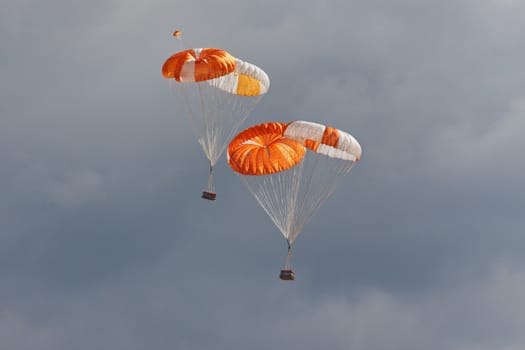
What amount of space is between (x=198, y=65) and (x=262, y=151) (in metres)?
6.19

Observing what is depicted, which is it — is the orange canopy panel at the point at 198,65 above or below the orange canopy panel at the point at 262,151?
above

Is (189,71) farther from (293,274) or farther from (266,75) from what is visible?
(293,274)

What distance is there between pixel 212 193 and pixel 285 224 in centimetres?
678

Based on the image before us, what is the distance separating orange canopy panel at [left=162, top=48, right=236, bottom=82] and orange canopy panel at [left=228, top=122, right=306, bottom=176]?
3.92 m

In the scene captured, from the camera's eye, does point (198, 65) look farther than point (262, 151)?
Yes

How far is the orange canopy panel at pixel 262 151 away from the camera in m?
58.7

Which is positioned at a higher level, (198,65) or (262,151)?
(198,65)

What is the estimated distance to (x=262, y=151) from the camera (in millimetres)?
59594

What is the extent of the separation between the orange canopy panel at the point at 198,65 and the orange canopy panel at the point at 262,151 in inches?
154

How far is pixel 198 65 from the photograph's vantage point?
59781 mm

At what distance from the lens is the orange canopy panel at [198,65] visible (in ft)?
195

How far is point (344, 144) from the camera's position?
57.0 metres

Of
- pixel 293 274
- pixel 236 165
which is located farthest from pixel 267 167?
pixel 293 274

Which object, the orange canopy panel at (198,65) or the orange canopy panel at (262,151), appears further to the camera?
the orange canopy panel at (198,65)
